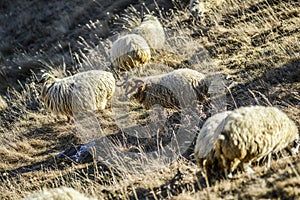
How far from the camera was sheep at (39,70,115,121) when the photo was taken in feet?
23.3

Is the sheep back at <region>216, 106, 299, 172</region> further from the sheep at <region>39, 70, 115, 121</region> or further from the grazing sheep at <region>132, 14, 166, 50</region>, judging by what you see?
the grazing sheep at <region>132, 14, 166, 50</region>

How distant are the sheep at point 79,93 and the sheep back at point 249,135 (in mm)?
3307

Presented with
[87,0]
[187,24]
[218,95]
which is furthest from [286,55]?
[87,0]

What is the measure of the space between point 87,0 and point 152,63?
6.58 metres

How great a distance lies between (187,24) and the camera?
31.6 feet

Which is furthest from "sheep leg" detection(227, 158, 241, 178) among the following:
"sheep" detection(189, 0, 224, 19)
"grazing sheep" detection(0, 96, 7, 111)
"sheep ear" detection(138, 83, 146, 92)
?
"grazing sheep" detection(0, 96, 7, 111)

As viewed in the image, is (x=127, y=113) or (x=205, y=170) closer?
(x=205, y=170)

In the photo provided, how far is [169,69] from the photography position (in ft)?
26.8

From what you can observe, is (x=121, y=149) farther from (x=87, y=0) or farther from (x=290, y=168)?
(x=87, y=0)

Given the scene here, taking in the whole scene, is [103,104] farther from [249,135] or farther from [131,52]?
[249,135]

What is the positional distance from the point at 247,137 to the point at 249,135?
3 cm

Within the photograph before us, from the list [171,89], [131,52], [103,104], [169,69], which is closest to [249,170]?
[171,89]

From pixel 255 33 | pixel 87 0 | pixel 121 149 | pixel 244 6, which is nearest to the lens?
pixel 121 149

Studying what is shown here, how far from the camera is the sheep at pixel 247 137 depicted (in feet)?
13.0
